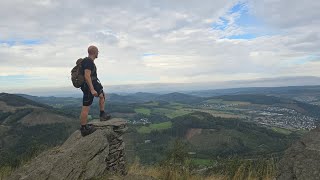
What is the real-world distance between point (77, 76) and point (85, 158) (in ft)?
10.2

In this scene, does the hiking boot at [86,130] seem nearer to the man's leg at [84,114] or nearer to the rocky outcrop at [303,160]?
the man's leg at [84,114]

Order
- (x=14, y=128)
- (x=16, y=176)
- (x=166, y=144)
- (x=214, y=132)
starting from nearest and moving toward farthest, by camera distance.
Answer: (x=16, y=176)
(x=166, y=144)
(x=14, y=128)
(x=214, y=132)

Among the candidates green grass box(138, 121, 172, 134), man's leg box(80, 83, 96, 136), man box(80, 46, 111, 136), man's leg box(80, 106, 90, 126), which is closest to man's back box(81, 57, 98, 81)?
man box(80, 46, 111, 136)

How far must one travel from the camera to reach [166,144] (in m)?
137

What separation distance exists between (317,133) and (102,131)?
22.7ft

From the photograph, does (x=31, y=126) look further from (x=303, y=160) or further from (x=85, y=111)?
(x=303, y=160)

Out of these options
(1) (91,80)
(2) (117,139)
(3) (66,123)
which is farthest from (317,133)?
(3) (66,123)

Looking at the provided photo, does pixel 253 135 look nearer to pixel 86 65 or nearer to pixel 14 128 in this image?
pixel 14 128

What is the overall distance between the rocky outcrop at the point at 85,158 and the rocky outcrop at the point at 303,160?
5496mm

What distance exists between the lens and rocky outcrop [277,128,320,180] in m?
7.56

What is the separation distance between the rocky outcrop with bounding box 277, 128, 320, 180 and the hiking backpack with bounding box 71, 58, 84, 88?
23.7ft

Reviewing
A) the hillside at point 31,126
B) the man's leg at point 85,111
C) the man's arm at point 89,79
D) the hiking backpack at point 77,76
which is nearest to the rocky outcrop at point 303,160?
the man's arm at point 89,79

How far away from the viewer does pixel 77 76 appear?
38.8ft

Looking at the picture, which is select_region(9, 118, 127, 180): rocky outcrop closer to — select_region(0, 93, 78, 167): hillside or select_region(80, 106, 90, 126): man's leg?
select_region(80, 106, 90, 126): man's leg
